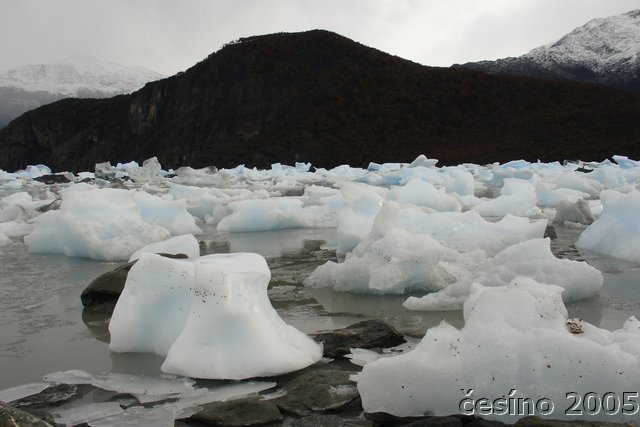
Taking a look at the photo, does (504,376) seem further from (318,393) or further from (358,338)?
(358,338)

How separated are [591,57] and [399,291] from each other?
8817 centimetres

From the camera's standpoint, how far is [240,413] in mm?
2057

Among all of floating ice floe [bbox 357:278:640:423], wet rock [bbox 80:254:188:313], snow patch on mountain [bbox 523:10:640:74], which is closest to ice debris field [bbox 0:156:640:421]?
floating ice floe [bbox 357:278:640:423]

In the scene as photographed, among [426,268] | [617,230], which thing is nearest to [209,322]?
[426,268]

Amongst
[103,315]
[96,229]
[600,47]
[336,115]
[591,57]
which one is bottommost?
[103,315]

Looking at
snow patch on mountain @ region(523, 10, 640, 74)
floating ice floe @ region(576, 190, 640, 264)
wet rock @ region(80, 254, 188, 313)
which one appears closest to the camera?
wet rock @ region(80, 254, 188, 313)

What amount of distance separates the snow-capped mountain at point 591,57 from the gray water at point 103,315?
236 feet

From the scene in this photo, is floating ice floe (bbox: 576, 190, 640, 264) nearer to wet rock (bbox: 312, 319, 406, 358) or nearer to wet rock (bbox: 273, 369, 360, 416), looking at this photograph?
wet rock (bbox: 312, 319, 406, 358)

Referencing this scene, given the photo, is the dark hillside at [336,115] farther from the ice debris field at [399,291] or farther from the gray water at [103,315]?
the gray water at [103,315]

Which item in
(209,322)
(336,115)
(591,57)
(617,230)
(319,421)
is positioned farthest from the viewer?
(591,57)

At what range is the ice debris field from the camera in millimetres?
2004

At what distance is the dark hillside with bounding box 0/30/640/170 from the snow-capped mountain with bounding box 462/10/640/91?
1366 inches

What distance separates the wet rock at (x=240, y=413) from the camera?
2.02 metres

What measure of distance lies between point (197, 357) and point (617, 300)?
2487 mm
